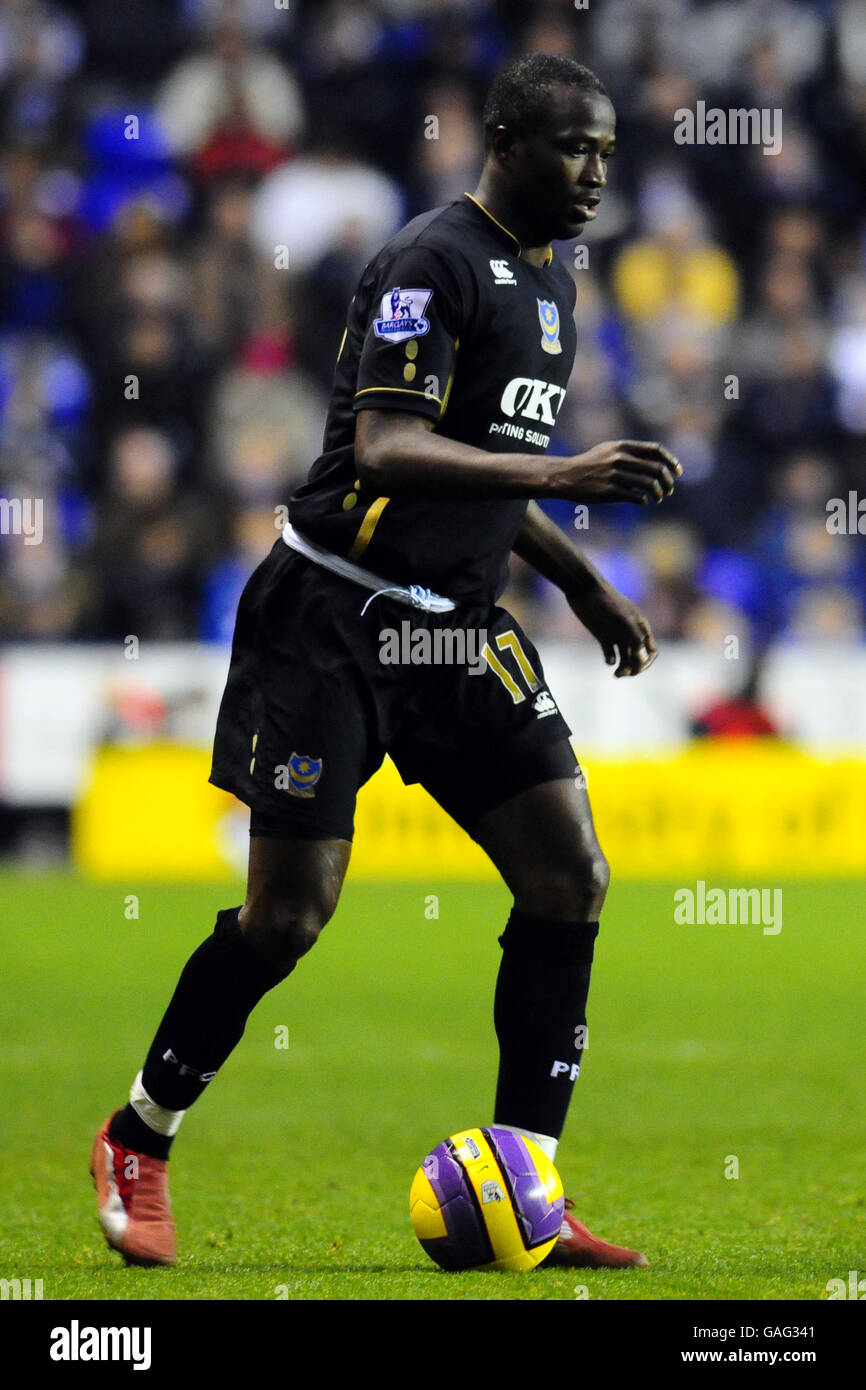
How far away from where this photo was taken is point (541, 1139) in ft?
15.3

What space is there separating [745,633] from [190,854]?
157 inches

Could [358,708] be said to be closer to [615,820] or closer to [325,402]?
[615,820]

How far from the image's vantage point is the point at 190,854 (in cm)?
1379

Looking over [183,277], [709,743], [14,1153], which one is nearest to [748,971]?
[709,743]

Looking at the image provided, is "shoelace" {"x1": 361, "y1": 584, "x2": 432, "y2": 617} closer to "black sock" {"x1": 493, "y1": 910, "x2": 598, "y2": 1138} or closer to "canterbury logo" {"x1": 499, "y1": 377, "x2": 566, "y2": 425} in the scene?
"canterbury logo" {"x1": 499, "y1": 377, "x2": 566, "y2": 425}

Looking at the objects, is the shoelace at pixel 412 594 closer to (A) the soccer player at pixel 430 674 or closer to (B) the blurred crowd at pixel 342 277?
(A) the soccer player at pixel 430 674

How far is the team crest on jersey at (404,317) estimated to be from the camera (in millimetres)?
4328

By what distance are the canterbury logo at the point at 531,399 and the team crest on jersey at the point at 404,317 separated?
0.30 m

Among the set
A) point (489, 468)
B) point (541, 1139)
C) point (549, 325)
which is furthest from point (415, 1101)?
point (489, 468)

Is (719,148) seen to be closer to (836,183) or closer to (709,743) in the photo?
(836,183)

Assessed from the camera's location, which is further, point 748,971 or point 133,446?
point 133,446

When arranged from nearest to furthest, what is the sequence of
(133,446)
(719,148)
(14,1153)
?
1. (14,1153)
2. (133,446)
3. (719,148)

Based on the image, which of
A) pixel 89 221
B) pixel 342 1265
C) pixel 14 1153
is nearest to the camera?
pixel 342 1265

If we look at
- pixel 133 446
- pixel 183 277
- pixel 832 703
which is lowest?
pixel 832 703
